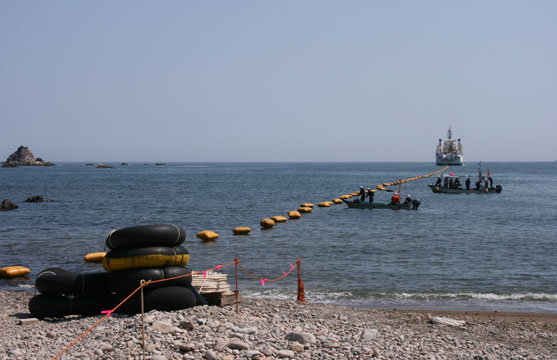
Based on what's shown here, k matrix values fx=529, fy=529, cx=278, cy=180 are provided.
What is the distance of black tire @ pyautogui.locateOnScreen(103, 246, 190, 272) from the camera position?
11906mm

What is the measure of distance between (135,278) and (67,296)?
6.02ft

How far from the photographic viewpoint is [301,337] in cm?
989

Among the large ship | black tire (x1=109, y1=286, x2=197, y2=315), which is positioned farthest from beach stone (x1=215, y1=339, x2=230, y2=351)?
the large ship

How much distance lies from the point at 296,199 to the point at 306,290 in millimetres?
47020

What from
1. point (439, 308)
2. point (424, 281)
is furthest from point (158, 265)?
point (424, 281)

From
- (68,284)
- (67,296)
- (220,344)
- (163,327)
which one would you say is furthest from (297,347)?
(67,296)

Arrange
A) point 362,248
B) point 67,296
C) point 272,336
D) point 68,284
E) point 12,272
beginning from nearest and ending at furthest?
point 272,336, point 68,284, point 67,296, point 12,272, point 362,248

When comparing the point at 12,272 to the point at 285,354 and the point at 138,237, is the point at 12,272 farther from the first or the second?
the point at 285,354

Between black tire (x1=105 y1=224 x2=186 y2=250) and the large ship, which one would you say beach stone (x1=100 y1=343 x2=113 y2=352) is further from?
Result: the large ship

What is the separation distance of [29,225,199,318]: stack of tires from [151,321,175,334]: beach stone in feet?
5.32

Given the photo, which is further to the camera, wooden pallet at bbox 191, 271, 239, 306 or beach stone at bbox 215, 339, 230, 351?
wooden pallet at bbox 191, 271, 239, 306

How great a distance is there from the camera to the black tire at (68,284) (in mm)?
12031

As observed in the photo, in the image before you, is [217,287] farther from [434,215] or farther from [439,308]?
[434,215]

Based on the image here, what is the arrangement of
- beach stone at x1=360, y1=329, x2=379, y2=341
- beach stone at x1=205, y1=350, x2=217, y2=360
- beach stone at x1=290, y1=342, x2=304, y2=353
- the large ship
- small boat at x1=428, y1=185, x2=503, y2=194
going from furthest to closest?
the large ship
small boat at x1=428, y1=185, x2=503, y2=194
beach stone at x1=360, y1=329, x2=379, y2=341
beach stone at x1=290, y1=342, x2=304, y2=353
beach stone at x1=205, y1=350, x2=217, y2=360
